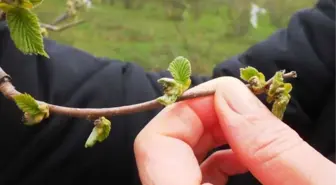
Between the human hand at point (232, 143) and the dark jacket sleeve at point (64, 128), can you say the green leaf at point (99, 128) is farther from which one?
the dark jacket sleeve at point (64, 128)

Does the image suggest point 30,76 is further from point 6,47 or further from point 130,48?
point 130,48

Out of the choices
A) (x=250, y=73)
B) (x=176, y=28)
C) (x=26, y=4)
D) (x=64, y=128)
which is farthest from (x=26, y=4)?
(x=176, y=28)

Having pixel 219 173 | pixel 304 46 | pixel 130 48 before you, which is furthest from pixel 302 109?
pixel 130 48

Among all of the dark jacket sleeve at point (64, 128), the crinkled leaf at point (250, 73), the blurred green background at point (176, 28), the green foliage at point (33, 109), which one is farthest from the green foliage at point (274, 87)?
the blurred green background at point (176, 28)

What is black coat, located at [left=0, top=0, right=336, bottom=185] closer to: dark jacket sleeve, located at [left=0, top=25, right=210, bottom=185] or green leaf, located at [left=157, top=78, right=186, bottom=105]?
dark jacket sleeve, located at [left=0, top=25, right=210, bottom=185]

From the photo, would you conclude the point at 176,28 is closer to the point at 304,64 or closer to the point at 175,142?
the point at 304,64

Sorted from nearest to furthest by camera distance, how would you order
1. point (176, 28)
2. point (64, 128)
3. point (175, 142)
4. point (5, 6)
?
point (5, 6) < point (175, 142) < point (64, 128) < point (176, 28)

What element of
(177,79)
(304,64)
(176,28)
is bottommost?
(176,28)

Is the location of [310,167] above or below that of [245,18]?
above
